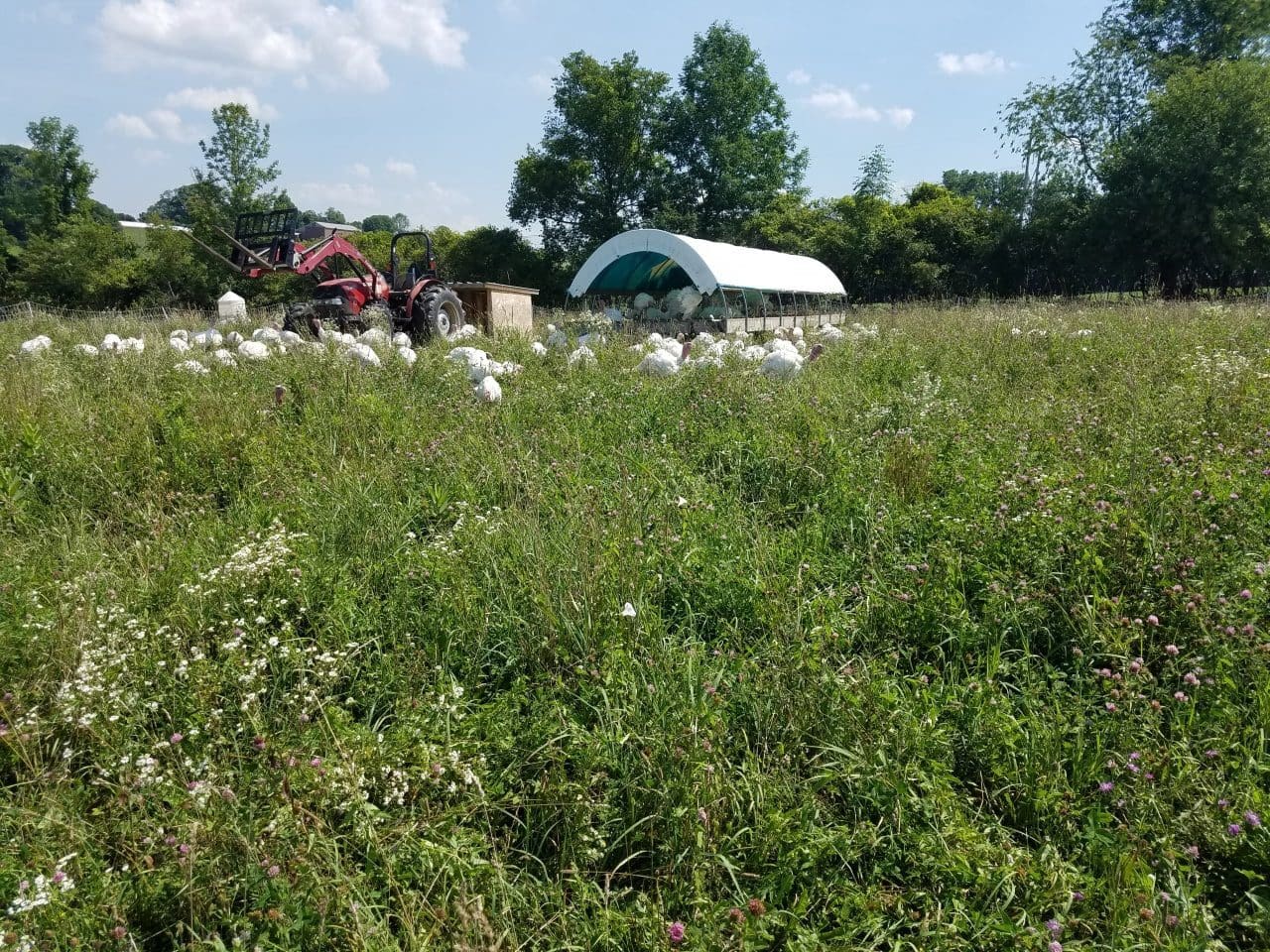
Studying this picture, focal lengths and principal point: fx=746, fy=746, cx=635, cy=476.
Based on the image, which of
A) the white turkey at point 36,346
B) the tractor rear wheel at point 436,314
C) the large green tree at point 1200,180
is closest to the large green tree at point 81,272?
the white turkey at point 36,346

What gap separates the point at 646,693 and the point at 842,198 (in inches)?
1272

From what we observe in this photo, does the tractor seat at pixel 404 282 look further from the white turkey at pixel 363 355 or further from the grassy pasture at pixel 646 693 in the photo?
the grassy pasture at pixel 646 693

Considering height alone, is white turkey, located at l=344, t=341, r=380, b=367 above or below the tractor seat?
below

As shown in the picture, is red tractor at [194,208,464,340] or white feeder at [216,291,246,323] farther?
white feeder at [216,291,246,323]

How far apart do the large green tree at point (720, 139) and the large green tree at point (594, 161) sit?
47.1 inches

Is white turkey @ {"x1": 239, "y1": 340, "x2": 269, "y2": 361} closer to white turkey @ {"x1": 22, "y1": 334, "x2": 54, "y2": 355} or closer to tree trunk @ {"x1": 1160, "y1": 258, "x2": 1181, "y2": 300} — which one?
white turkey @ {"x1": 22, "y1": 334, "x2": 54, "y2": 355}

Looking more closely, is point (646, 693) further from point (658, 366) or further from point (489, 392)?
point (658, 366)

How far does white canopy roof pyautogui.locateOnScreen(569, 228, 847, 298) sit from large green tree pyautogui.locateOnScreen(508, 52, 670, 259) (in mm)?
17598

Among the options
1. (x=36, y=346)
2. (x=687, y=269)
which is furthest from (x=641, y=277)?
(x=36, y=346)

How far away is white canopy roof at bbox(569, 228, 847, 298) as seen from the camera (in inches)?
563

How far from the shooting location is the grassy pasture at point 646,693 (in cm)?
197

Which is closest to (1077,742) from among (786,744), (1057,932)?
(1057,932)

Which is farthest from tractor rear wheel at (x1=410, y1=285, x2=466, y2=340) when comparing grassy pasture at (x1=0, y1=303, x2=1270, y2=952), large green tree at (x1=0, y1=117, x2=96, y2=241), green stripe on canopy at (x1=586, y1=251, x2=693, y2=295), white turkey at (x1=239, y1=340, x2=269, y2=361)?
large green tree at (x1=0, y1=117, x2=96, y2=241)

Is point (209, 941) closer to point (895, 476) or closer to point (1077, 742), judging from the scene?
point (1077, 742)
